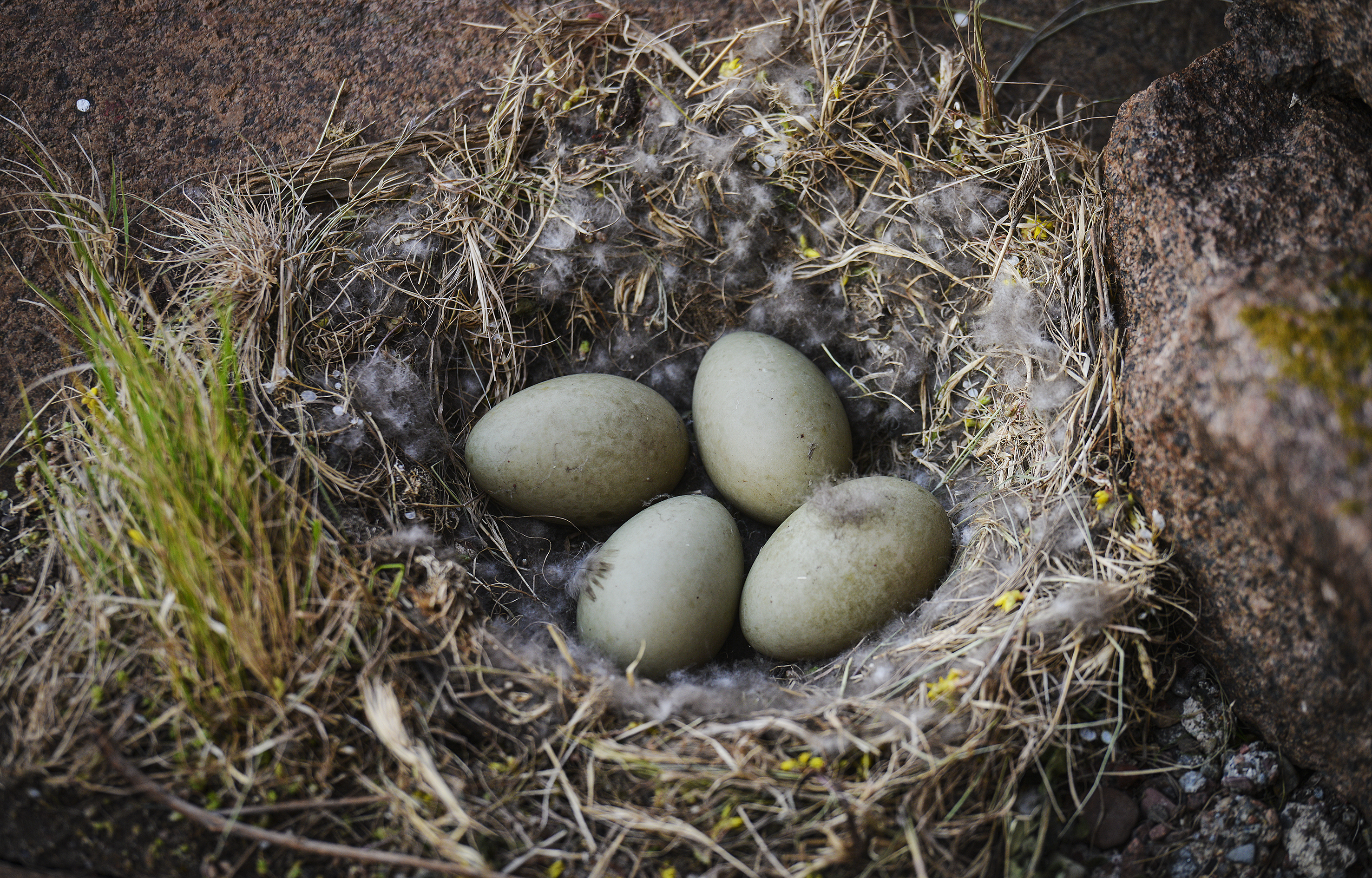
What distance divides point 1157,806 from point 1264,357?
0.91 m

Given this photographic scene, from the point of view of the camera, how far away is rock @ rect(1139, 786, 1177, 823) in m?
1.60

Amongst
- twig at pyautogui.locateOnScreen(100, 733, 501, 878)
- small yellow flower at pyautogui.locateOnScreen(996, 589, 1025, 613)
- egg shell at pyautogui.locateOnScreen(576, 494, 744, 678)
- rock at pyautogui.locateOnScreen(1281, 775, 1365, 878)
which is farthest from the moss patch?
twig at pyautogui.locateOnScreen(100, 733, 501, 878)

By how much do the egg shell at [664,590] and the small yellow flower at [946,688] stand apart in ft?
1.69

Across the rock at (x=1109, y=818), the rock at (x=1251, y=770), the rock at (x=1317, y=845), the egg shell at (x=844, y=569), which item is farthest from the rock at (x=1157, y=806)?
the egg shell at (x=844, y=569)

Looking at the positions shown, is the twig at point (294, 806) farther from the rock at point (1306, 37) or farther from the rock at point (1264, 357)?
the rock at point (1306, 37)

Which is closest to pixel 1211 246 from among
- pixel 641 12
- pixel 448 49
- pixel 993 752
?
pixel 993 752

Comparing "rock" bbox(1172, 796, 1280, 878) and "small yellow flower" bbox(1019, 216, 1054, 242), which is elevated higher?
"small yellow flower" bbox(1019, 216, 1054, 242)

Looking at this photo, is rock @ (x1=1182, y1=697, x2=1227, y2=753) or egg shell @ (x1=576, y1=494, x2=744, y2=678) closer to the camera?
rock @ (x1=1182, y1=697, x2=1227, y2=753)

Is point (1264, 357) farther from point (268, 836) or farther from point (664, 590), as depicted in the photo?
point (268, 836)

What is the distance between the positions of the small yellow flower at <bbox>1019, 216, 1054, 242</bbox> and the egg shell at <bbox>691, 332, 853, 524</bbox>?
2.00 ft

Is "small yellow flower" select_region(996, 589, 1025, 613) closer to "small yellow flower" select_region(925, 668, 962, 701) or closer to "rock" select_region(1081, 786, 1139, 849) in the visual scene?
"small yellow flower" select_region(925, 668, 962, 701)

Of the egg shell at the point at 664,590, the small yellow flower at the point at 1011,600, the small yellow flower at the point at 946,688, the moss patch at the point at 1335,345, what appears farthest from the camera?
the egg shell at the point at 664,590

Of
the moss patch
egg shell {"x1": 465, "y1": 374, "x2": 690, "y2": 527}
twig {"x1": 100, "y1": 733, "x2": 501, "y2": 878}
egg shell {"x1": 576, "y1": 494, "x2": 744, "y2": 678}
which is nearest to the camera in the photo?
the moss patch

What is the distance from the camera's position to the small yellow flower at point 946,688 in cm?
154
